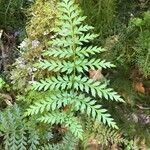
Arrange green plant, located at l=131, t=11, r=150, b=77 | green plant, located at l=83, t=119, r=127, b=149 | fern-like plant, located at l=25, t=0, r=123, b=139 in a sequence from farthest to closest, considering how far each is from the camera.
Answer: green plant, located at l=83, t=119, r=127, b=149 < green plant, located at l=131, t=11, r=150, b=77 < fern-like plant, located at l=25, t=0, r=123, b=139

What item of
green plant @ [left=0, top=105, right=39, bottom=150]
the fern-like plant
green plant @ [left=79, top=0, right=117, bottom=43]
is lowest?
green plant @ [left=0, top=105, right=39, bottom=150]

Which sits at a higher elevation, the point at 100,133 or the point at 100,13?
the point at 100,13

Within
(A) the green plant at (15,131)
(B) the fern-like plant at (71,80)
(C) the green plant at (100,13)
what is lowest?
(A) the green plant at (15,131)

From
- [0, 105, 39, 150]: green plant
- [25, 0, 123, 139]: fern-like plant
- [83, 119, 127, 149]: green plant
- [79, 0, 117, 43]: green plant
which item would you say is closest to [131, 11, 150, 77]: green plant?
[79, 0, 117, 43]: green plant

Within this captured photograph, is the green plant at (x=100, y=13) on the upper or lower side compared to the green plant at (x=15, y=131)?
upper

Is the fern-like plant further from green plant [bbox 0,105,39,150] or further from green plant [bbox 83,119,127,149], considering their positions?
green plant [bbox 0,105,39,150]

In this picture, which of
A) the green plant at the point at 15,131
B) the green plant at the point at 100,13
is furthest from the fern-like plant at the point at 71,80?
the green plant at the point at 15,131

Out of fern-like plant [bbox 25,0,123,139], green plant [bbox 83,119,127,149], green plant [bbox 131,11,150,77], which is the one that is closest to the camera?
fern-like plant [bbox 25,0,123,139]

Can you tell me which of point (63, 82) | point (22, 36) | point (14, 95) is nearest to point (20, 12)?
point (22, 36)

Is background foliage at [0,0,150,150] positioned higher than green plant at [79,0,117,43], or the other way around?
green plant at [79,0,117,43]

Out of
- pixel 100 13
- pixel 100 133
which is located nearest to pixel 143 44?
pixel 100 13

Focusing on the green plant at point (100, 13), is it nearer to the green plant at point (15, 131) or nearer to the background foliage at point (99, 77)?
the background foliage at point (99, 77)

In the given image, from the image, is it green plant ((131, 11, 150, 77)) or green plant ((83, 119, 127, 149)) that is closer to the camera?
green plant ((131, 11, 150, 77))

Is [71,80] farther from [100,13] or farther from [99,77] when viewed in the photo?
[100,13]
